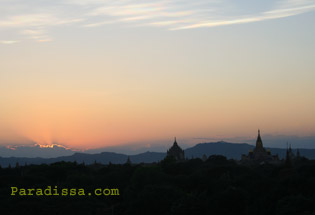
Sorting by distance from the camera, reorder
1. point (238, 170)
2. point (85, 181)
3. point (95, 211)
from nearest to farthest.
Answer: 1. point (95, 211)
2. point (85, 181)
3. point (238, 170)

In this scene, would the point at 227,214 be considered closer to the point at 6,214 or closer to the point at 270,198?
the point at 270,198

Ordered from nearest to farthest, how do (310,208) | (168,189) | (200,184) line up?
(310,208) → (168,189) → (200,184)

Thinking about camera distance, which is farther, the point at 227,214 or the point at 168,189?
the point at 168,189

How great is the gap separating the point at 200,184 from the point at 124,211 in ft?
66.8

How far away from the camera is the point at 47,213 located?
77125 mm

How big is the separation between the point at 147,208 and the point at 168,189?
666 cm

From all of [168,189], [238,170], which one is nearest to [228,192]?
[168,189]

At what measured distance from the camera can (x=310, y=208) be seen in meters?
72.5

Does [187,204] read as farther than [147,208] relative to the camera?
No

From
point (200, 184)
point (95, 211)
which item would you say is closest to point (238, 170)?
point (200, 184)

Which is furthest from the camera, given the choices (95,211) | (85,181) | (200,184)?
(85,181)

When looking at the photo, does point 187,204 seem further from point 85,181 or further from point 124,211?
point 85,181

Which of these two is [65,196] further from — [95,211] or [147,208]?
[147,208]

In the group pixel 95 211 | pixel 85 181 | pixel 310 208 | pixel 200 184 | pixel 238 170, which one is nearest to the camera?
pixel 310 208
